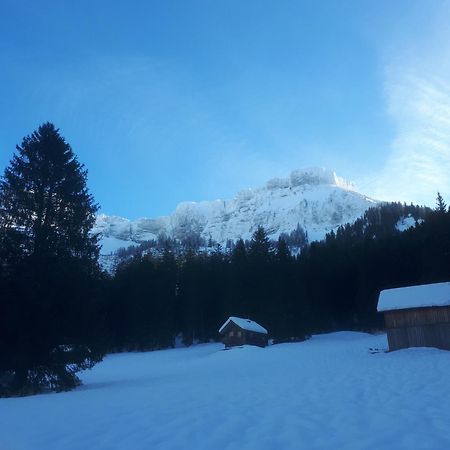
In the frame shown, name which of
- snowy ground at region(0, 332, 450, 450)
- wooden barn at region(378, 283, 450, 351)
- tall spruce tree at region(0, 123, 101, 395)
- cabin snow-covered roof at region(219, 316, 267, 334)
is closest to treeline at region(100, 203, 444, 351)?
cabin snow-covered roof at region(219, 316, 267, 334)

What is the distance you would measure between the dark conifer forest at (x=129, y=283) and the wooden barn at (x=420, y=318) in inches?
710

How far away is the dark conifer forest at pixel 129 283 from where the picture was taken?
18.1 meters

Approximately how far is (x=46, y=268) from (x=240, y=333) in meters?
34.8

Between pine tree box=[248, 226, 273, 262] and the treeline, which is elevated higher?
pine tree box=[248, 226, 273, 262]

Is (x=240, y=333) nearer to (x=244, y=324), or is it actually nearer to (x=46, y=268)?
(x=244, y=324)

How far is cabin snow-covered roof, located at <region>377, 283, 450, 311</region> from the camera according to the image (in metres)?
32.1

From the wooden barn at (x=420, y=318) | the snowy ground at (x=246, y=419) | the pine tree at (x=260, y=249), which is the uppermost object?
the pine tree at (x=260, y=249)

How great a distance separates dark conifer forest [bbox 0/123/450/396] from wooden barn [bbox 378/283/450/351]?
18023mm

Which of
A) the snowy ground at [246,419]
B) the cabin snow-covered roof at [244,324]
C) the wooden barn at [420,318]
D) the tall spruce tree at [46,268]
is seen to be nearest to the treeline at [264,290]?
the cabin snow-covered roof at [244,324]

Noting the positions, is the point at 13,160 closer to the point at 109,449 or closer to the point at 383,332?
the point at 109,449

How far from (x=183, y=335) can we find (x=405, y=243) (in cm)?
3262

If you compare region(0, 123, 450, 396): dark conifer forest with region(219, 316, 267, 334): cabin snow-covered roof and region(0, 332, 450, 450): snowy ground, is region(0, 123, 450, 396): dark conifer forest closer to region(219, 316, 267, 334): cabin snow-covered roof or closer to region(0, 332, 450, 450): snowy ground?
region(219, 316, 267, 334): cabin snow-covered roof

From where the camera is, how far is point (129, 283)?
209 ft

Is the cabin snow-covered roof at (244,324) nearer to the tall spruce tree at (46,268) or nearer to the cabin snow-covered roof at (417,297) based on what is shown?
the cabin snow-covered roof at (417,297)
